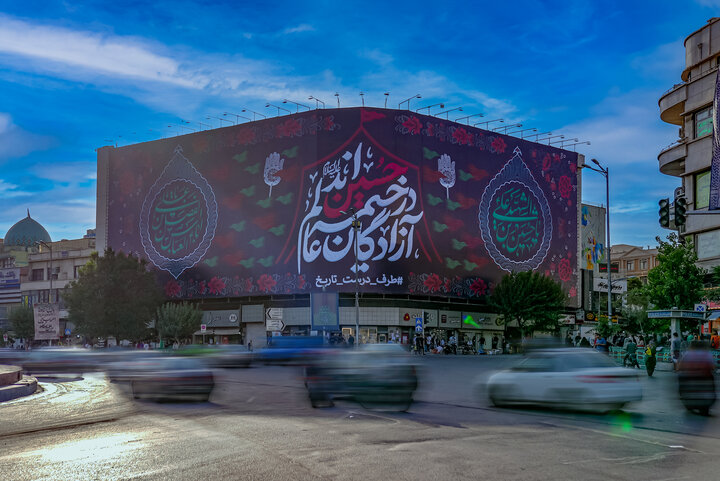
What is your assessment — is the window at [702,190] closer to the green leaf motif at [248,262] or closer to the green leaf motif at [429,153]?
the green leaf motif at [429,153]

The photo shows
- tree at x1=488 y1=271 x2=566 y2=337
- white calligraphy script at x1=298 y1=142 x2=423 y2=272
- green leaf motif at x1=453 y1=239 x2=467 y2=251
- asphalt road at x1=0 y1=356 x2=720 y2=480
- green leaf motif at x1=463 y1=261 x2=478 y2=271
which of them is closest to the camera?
asphalt road at x1=0 y1=356 x2=720 y2=480

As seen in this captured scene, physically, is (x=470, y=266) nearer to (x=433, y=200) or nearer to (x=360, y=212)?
(x=433, y=200)

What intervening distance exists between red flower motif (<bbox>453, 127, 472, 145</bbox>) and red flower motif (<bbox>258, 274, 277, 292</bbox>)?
19.9 meters

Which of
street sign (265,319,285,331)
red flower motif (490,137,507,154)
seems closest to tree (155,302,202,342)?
street sign (265,319,285,331)

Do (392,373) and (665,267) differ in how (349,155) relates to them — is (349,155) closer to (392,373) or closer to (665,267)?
(665,267)

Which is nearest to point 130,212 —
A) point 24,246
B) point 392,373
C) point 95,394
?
point 24,246

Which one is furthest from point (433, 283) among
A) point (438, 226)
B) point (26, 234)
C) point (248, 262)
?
point (26, 234)

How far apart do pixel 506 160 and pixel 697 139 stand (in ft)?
93.7

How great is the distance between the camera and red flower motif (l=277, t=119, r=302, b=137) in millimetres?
66562

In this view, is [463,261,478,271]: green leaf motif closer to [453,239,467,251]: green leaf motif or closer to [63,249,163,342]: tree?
[453,239,467,251]: green leaf motif

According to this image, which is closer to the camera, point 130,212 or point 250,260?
point 250,260

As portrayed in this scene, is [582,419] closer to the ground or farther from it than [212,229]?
closer to the ground

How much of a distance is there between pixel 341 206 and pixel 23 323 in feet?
127

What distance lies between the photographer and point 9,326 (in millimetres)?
95812
